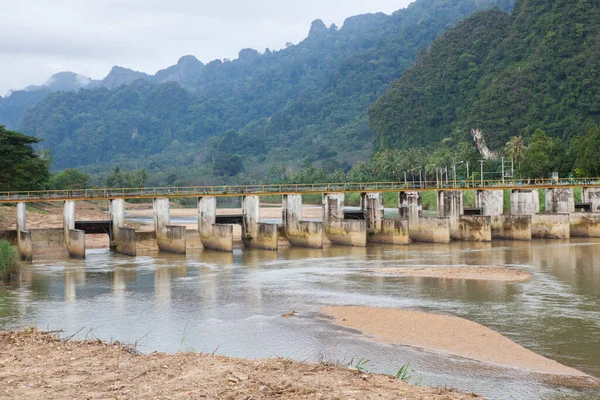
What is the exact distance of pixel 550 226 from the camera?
61.7 metres

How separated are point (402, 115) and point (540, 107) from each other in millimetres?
58774

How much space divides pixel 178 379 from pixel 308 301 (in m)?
17.5

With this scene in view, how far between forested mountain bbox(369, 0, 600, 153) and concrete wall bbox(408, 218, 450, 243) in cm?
4728

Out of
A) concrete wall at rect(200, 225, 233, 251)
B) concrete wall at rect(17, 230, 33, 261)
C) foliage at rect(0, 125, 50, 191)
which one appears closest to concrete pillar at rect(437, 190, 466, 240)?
concrete wall at rect(200, 225, 233, 251)

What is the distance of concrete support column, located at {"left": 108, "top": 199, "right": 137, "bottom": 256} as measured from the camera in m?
52.4

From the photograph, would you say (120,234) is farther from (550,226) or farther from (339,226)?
(550,226)

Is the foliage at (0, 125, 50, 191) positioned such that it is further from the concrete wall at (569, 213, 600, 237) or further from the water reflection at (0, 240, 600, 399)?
the concrete wall at (569, 213, 600, 237)

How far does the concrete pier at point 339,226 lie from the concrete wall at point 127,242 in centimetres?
1786

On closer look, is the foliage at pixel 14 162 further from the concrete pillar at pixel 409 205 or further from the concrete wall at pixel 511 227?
the concrete wall at pixel 511 227

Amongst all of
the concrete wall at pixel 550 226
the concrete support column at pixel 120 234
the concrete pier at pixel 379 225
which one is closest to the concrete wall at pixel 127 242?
the concrete support column at pixel 120 234

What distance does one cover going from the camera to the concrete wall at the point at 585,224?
205ft

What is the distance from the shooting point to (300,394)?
14.4m

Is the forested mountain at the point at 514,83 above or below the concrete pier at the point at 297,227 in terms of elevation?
above

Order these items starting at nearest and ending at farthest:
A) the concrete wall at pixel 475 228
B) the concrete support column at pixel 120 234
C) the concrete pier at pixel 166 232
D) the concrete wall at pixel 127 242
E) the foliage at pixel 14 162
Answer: the concrete wall at pixel 127 242 → the concrete support column at pixel 120 234 → the concrete pier at pixel 166 232 → the concrete wall at pixel 475 228 → the foliage at pixel 14 162
